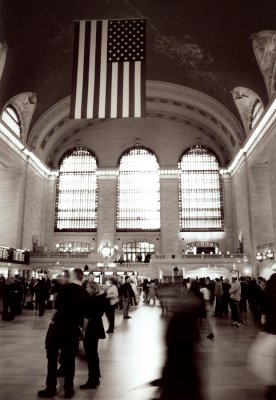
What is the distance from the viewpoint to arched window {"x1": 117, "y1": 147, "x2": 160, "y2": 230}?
106 feet

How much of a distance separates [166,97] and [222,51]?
8.34m

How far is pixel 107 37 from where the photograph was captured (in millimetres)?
12188

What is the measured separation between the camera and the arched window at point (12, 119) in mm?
23250

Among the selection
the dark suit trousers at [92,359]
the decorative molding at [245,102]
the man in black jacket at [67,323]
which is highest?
the decorative molding at [245,102]

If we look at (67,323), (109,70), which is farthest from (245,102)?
(67,323)

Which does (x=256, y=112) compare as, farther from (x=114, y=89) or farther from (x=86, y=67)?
(x=86, y=67)

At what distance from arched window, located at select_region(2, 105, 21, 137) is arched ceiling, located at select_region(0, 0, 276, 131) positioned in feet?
5.57

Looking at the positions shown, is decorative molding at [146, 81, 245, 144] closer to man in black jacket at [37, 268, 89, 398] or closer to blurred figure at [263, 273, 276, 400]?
blurred figure at [263, 273, 276, 400]

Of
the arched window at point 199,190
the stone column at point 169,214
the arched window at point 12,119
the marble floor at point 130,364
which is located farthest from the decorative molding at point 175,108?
the marble floor at point 130,364

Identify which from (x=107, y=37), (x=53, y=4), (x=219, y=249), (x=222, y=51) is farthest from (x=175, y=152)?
(x=107, y=37)

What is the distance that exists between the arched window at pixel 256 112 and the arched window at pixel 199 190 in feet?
29.6

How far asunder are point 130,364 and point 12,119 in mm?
21599

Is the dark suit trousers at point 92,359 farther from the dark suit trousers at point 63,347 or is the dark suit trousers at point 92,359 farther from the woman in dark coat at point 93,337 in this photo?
the dark suit trousers at point 63,347

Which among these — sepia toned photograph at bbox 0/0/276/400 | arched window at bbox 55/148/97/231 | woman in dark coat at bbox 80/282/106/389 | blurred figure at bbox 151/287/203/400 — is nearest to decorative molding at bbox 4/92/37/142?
sepia toned photograph at bbox 0/0/276/400
